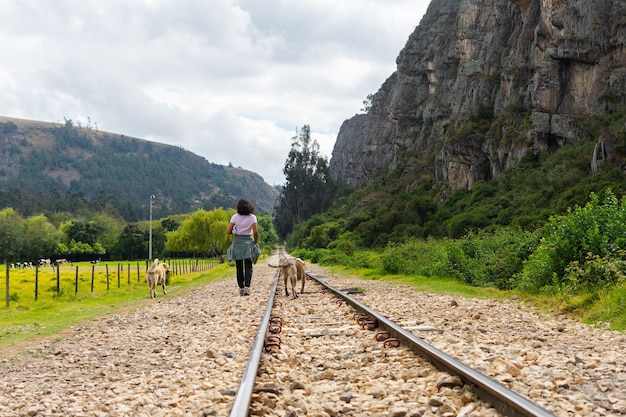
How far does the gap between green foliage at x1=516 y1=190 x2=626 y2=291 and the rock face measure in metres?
35.7

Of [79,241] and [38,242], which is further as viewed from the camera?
[79,241]

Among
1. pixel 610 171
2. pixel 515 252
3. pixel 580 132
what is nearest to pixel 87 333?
pixel 515 252

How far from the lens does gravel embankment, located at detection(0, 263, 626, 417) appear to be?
12.8ft

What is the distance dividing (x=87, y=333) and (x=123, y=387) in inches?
160

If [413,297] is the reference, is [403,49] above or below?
above

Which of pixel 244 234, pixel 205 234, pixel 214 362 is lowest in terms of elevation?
pixel 214 362

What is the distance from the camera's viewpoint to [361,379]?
4.62 meters

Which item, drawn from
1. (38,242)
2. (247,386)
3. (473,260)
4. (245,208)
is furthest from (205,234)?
(247,386)

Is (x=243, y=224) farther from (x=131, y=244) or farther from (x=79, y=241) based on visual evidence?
(x=79, y=241)

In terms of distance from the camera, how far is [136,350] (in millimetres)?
6395

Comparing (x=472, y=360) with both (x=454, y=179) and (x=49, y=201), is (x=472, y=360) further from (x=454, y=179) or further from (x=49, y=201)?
(x=49, y=201)

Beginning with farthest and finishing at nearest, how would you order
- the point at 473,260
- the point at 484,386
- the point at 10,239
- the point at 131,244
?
the point at 131,244
the point at 10,239
the point at 473,260
the point at 484,386

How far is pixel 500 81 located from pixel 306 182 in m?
56.4

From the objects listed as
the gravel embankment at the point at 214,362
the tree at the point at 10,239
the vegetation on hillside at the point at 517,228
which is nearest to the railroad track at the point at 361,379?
the gravel embankment at the point at 214,362
